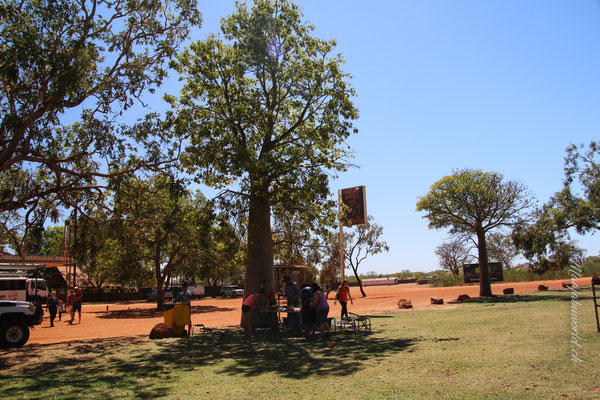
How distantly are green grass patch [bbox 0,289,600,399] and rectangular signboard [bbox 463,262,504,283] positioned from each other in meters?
37.7

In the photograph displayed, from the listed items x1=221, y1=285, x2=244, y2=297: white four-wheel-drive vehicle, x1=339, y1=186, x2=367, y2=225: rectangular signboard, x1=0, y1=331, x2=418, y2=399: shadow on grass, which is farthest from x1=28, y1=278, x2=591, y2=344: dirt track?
x1=221, y1=285, x2=244, y2=297: white four-wheel-drive vehicle

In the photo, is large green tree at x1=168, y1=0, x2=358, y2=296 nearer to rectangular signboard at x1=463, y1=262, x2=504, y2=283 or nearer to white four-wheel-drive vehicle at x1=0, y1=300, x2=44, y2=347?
white four-wheel-drive vehicle at x1=0, y1=300, x2=44, y2=347

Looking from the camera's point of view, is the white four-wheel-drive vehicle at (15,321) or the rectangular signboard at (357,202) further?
the rectangular signboard at (357,202)

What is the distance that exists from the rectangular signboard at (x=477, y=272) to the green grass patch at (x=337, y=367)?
3766 cm

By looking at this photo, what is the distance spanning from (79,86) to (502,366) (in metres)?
14.0

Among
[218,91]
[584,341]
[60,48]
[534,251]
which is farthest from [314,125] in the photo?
[534,251]

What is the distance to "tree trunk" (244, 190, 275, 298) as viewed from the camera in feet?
55.6

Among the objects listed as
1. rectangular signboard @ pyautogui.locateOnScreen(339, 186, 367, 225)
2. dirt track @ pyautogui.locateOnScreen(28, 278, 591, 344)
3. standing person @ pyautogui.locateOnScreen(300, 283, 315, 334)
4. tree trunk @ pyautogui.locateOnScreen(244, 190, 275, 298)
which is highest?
rectangular signboard @ pyautogui.locateOnScreen(339, 186, 367, 225)

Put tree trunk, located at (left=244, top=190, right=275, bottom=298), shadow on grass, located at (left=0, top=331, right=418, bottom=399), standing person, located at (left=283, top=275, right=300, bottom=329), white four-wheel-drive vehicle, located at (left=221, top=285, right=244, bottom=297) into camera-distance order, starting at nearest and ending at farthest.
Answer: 1. shadow on grass, located at (left=0, top=331, right=418, bottom=399)
2. standing person, located at (left=283, top=275, right=300, bottom=329)
3. tree trunk, located at (left=244, top=190, right=275, bottom=298)
4. white four-wheel-drive vehicle, located at (left=221, top=285, right=244, bottom=297)

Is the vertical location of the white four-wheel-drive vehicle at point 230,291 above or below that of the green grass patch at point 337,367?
below

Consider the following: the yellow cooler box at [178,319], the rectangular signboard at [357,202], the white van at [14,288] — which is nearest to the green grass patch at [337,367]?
the yellow cooler box at [178,319]

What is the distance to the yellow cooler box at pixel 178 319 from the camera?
15.3 m

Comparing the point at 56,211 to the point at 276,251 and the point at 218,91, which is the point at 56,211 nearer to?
the point at 218,91

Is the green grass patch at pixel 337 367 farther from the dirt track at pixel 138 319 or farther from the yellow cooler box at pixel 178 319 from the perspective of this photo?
the dirt track at pixel 138 319
